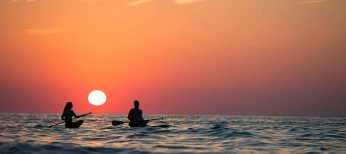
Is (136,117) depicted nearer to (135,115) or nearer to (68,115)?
(135,115)

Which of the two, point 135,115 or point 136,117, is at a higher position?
point 135,115

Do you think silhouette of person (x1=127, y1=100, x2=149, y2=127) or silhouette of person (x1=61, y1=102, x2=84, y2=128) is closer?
silhouette of person (x1=61, y1=102, x2=84, y2=128)

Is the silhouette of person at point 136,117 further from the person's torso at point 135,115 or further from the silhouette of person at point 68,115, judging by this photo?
the silhouette of person at point 68,115

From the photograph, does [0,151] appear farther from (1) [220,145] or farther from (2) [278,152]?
(2) [278,152]

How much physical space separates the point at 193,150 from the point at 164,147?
1560 mm

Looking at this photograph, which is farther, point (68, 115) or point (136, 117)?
point (136, 117)

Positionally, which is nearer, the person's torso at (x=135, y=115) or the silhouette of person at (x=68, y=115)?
the silhouette of person at (x=68, y=115)

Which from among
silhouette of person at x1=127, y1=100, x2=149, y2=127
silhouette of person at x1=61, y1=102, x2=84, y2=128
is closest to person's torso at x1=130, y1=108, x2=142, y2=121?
silhouette of person at x1=127, y1=100, x2=149, y2=127

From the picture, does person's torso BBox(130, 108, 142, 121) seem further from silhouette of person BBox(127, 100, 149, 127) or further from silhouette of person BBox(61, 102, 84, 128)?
silhouette of person BBox(61, 102, 84, 128)

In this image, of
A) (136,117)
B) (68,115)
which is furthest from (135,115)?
(68,115)

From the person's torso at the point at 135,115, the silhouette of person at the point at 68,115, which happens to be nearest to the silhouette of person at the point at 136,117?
the person's torso at the point at 135,115

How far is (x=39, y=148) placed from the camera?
1645cm

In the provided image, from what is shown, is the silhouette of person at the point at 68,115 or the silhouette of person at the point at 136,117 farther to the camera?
the silhouette of person at the point at 136,117

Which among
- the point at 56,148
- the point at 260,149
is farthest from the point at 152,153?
the point at 260,149
